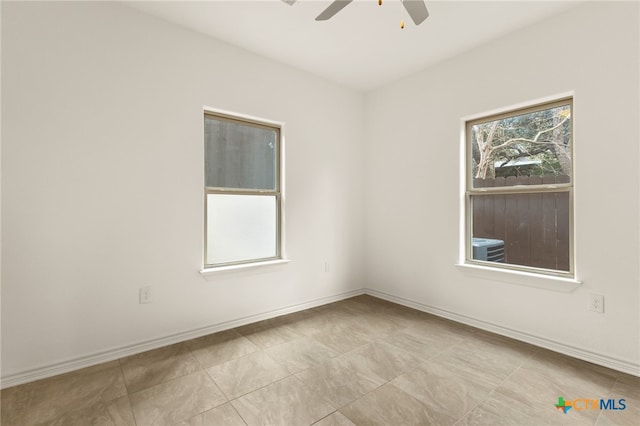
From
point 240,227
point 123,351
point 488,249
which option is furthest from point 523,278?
point 123,351

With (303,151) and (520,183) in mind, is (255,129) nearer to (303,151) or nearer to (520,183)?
(303,151)

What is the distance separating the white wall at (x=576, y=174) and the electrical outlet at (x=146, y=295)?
8.63 feet

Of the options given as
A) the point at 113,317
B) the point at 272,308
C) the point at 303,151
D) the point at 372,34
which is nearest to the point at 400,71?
the point at 372,34

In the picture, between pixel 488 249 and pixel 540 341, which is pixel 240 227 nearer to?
pixel 488 249

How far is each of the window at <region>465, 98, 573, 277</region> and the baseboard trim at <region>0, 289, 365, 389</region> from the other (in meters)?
2.18

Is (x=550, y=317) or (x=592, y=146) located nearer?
(x=592, y=146)

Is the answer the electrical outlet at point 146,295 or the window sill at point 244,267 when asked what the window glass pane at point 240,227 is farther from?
the electrical outlet at point 146,295

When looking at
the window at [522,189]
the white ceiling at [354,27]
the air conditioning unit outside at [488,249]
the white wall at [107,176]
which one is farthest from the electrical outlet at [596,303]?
the white wall at [107,176]

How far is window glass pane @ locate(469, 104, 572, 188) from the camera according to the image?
256 cm

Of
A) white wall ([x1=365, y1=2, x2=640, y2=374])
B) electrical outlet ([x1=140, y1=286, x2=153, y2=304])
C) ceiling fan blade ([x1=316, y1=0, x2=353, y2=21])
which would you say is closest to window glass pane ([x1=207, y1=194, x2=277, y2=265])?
electrical outlet ([x1=140, y1=286, x2=153, y2=304])

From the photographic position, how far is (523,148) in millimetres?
2773

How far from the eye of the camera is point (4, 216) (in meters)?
1.98

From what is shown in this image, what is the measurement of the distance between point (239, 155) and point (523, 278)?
2.89 m

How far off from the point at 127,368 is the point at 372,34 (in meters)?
3.39
